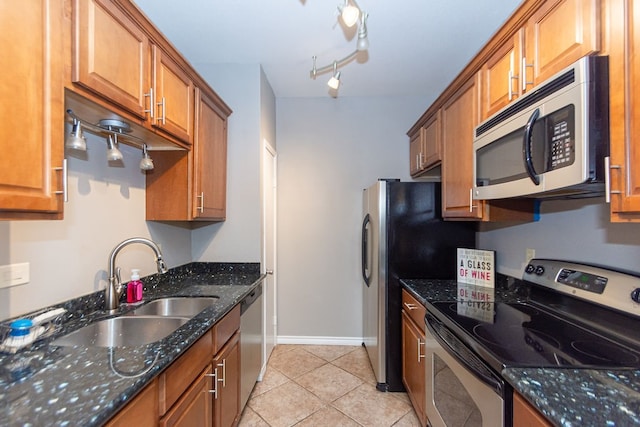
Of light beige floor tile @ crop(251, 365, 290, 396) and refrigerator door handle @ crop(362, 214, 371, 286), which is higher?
refrigerator door handle @ crop(362, 214, 371, 286)

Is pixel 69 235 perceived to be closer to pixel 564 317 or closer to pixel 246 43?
pixel 246 43

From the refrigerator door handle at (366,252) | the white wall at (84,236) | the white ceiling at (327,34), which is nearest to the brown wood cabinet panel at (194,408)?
the white wall at (84,236)

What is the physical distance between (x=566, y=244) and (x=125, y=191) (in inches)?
103

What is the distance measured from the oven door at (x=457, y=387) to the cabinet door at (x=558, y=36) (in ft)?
4.09

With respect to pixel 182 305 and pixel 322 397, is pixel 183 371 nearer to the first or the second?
pixel 182 305

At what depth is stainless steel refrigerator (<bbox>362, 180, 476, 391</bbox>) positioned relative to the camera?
2256mm

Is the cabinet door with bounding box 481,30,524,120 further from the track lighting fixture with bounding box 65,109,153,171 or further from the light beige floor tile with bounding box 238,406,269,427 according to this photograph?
the light beige floor tile with bounding box 238,406,269,427

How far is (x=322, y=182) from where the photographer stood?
3139mm

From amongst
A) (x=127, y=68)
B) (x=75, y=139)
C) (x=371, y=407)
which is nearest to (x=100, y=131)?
(x=75, y=139)

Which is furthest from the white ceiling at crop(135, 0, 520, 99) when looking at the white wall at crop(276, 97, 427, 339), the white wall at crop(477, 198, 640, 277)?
the white wall at crop(477, 198, 640, 277)

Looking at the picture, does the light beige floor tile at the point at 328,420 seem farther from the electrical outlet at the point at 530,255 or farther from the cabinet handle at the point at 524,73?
the cabinet handle at the point at 524,73

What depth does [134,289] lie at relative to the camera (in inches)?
65.6

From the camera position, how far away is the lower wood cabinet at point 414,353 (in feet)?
5.90

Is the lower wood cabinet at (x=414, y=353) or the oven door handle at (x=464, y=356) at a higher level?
the oven door handle at (x=464, y=356)
